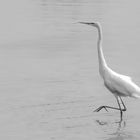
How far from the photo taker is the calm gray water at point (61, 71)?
491 inches

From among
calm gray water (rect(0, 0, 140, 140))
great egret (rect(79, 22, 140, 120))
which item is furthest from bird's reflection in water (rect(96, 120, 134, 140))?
great egret (rect(79, 22, 140, 120))

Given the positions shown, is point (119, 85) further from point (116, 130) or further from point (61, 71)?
point (61, 71)

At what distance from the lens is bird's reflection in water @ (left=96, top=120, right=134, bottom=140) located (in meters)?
12.0

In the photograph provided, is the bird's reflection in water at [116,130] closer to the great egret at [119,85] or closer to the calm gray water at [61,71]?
the calm gray water at [61,71]

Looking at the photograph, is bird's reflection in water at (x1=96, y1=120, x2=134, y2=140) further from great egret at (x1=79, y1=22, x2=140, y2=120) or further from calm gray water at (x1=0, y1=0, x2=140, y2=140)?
great egret at (x1=79, y1=22, x2=140, y2=120)

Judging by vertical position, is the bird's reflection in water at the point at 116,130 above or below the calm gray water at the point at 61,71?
above

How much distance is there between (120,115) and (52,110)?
1.47 metres

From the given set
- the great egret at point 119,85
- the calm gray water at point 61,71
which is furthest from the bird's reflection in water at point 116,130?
the great egret at point 119,85

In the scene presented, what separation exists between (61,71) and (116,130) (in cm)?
533

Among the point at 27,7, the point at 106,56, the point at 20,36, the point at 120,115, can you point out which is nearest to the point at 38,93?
the point at 120,115

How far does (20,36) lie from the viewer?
23516mm

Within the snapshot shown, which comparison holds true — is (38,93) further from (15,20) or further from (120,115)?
(15,20)

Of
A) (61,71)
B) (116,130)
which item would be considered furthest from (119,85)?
(61,71)

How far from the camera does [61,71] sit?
57.8 ft
